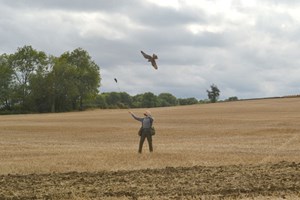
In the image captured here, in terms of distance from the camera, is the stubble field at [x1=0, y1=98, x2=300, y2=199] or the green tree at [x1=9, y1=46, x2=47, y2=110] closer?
the stubble field at [x1=0, y1=98, x2=300, y2=199]

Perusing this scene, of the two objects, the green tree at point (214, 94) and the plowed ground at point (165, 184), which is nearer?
the plowed ground at point (165, 184)

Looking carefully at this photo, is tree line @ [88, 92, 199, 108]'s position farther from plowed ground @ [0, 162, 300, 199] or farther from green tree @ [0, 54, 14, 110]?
plowed ground @ [0, 162, 300, 199]

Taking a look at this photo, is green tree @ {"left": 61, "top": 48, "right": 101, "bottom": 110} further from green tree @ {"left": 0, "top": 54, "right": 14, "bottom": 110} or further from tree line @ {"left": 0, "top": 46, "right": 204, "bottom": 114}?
green tree @ {"left": 0, "top": 54, "right": 14, "bottom": 110}

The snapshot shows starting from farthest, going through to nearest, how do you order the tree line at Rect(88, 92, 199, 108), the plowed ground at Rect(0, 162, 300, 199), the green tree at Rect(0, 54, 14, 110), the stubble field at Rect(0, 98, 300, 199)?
1. the tree line at Rect(88, 92, 199, 108)
2. the green tree at Rect(0, 54, 14, 110)
3. the stubble field at Rect(0, 98, 300, 199)
4. the plowed ground at Rect(0, 162, 300, 199)

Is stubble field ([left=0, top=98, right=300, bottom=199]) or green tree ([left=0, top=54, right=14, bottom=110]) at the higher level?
green tree ([left=0, top=54, right=14, bottom=110])

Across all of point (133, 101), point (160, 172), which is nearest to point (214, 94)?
point (133, 101)

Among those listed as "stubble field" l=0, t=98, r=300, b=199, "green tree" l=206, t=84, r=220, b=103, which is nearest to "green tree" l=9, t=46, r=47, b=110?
"green tree" l=206, t=84, r=220, b=103

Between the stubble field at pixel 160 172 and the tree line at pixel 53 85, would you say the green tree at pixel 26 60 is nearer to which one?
the tree line at pixel 53 85

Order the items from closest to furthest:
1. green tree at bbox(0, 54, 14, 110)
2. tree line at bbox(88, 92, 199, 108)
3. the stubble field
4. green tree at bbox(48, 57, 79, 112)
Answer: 1. the stubble field
2. green tree at bbox(48, 57, 79, 112)
3. green tree at bbox(0, 54, 14, 110)
4. tree line at bbox(88, 92, 199, 108)

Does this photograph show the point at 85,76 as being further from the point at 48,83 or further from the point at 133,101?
the point at 133,101

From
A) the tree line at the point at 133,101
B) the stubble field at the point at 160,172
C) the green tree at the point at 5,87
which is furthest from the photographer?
the tree line at the point at 133,101

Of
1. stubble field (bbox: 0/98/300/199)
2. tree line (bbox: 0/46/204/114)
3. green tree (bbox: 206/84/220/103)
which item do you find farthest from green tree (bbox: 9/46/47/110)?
stubble field (bbox: 0/98/300/199)

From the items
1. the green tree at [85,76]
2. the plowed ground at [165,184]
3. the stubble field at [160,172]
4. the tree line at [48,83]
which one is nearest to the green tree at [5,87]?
the tree line at [48,83]

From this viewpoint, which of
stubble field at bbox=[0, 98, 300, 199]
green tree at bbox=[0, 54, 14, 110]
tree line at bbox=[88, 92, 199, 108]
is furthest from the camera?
tree line at bbox=[88, 92, 199, 108]
